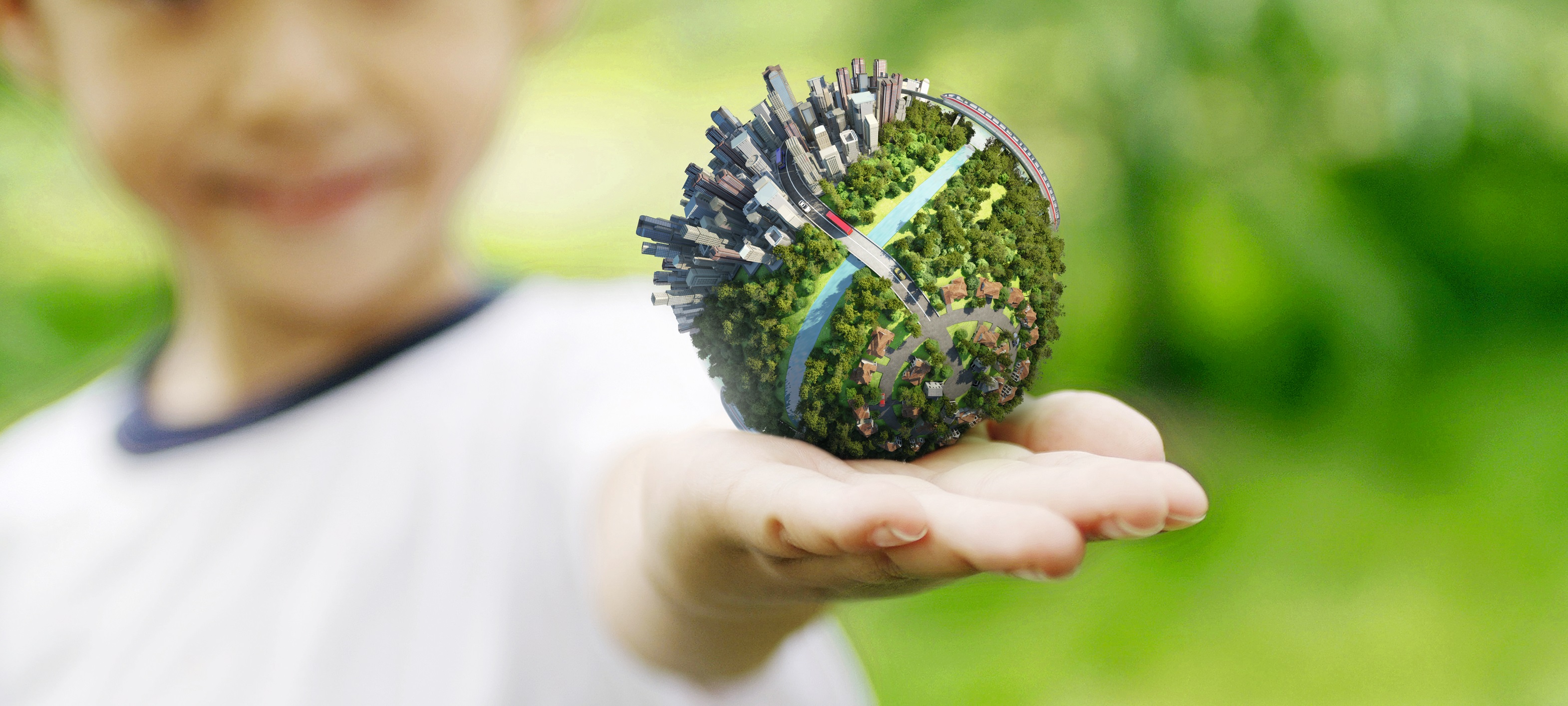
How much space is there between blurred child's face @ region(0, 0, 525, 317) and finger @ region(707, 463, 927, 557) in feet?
3.76

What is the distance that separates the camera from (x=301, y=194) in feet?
6.37

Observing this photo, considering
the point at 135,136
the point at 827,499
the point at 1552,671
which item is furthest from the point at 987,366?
the point at 1552,671

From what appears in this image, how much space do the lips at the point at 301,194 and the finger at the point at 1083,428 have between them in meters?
1.20

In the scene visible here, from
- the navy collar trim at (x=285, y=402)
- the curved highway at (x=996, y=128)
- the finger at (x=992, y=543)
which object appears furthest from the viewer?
the navy collar trim at (x=285, y=402)

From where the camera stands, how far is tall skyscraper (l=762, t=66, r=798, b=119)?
1.42m

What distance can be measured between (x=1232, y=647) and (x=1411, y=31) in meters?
2.29

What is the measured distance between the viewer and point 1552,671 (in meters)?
3.05

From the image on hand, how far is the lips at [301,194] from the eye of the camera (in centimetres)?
192

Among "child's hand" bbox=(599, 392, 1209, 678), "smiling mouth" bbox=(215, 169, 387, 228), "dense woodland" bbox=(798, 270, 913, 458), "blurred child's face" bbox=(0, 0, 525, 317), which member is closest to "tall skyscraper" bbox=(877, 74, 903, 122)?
"dense woodland" bbox=(798, 270, 913, 458)

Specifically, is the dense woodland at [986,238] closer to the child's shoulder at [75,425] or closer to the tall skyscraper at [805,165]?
the tall skyscraper at [805,165]

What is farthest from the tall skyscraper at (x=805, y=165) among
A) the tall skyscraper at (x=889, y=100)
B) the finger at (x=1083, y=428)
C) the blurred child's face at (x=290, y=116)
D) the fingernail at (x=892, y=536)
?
the blurred child's face at (x=290, y=116)

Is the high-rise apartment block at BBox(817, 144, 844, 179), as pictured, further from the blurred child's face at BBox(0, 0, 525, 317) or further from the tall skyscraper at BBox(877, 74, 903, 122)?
the blurred child's face at BBox(0, 0, 525, 317)

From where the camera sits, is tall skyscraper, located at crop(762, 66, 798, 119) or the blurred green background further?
the blurred green background

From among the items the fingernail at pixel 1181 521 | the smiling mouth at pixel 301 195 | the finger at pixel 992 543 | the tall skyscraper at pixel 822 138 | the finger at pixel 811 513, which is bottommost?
the smiling mouth at pixel 301 195
